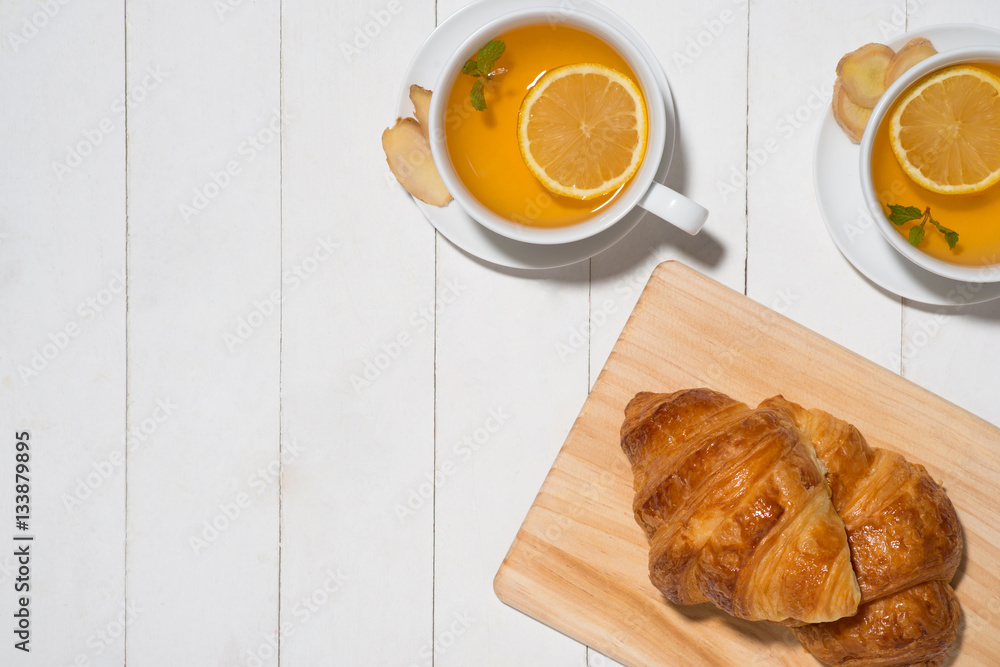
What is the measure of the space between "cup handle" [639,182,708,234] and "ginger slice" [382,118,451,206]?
0.97 ft

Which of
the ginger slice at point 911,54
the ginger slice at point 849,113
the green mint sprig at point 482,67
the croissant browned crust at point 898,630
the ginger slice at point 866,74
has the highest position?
the green mint sprig at point 482,67

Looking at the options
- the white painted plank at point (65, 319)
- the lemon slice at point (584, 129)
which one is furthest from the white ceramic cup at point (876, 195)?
the white painted plank at point (65, 319)

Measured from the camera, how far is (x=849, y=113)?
100 cm

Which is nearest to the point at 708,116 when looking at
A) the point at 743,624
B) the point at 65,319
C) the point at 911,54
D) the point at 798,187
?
the point at 798,187

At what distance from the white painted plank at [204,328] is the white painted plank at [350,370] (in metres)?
0.04

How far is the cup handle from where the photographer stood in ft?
2.99

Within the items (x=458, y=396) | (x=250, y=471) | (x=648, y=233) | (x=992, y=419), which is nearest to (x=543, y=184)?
(x=648, y=233)

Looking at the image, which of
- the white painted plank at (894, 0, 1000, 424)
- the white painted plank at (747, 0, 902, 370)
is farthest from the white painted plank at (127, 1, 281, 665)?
the white painted plank at (894, 0, 1000, 424)

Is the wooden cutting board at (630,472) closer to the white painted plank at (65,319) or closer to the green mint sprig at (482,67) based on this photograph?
the green mint sprig at (482,67)

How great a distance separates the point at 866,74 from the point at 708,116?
222 mm

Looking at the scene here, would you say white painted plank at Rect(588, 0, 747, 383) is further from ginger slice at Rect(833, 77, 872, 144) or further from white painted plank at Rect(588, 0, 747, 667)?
ginger slice at Rect(833, 77, 872, 144)

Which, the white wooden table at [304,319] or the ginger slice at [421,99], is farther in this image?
the white wooden table at [304,319]

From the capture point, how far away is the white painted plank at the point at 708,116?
44.9 inches

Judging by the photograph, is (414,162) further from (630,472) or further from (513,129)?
(630,472)
